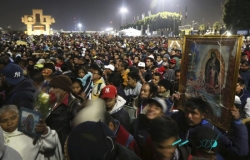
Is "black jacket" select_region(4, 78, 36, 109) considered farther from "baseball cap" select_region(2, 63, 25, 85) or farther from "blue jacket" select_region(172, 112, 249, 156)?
"blue jacket" select_region(172, 112, 249, 156)

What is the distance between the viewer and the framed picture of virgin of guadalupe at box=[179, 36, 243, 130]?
2.71 meters

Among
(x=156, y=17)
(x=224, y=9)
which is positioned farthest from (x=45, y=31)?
(x=224, y=9)

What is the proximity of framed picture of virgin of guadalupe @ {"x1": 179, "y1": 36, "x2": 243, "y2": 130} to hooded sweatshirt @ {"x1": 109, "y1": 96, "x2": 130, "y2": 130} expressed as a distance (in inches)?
32.0

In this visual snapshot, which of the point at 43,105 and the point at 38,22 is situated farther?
the point at 38,22

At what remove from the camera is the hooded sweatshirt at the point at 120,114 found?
371 centimetres

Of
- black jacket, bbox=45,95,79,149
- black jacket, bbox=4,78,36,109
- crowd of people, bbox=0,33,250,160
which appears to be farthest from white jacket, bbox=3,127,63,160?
black jacket, bbox=4,78,36,109

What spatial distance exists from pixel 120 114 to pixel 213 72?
4.94ft

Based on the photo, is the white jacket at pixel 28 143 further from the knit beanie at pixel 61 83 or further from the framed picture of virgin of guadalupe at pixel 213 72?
the framed picture of virgin of guadalupe at pixel 213 72

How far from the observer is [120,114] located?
384 centimetres

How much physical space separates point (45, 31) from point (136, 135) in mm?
129867

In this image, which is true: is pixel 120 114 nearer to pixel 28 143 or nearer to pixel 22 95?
pixel 22 95

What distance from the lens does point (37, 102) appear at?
2766 millimetres

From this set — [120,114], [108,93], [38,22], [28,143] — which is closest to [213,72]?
[120,114]

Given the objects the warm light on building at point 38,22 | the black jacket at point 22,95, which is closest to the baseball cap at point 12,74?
the black jacket at point 22,95
